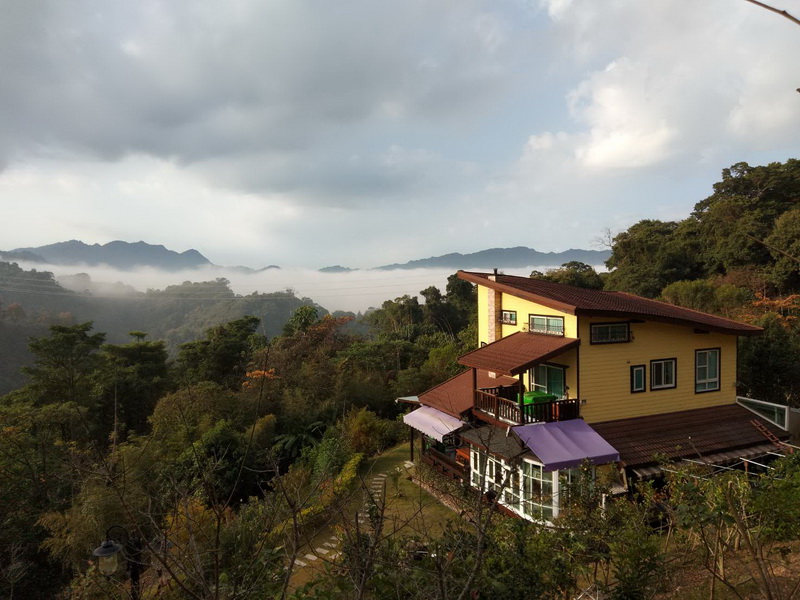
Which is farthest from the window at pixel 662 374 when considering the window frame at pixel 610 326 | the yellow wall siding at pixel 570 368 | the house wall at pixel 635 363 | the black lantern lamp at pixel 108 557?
the black lantern lamp at pixel 108 557

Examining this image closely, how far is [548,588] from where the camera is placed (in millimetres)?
4039

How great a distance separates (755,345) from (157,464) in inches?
788

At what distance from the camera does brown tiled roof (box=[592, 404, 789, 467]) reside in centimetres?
1091

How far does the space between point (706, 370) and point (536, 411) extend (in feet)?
20.2

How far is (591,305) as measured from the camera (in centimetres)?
1189

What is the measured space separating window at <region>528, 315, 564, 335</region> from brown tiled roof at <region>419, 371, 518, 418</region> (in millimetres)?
1850

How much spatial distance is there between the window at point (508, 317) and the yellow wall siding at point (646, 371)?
3.36 m

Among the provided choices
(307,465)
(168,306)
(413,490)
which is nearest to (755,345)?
(413,490)

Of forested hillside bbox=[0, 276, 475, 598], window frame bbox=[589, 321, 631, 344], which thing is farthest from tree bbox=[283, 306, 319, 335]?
window frame bbox=[589, 321, 631, 344]

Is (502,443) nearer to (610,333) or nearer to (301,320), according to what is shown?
(610,333)

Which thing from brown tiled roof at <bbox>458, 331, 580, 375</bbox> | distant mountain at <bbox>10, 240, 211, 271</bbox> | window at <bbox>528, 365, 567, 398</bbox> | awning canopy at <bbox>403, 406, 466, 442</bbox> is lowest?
awning canopy at <bbox>403, 406, 466, 442</bbox>

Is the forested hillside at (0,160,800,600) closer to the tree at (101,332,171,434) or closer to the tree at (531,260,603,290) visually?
the tree at (101,332,171,434)

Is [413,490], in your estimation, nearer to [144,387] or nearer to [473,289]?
[144,387]

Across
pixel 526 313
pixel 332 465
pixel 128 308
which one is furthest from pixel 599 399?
pixel 128 308
